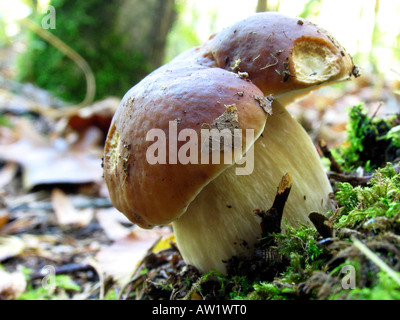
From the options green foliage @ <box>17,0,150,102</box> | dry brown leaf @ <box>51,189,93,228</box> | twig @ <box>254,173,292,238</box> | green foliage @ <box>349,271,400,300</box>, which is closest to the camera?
green foliage @ <box>349,271,400,300</box>

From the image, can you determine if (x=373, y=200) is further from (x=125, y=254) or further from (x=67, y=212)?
(x=67, y=212)

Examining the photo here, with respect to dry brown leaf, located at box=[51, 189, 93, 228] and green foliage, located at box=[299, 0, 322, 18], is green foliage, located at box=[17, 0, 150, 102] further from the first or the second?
green foliage, located at box=[299, 0, 322, 18]

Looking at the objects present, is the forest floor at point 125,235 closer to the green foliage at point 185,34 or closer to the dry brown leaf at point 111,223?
the dry brown leaf at point 111,223

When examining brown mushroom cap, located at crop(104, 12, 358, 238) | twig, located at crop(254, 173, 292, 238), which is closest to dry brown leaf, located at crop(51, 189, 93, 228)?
brown mushroom cap, located at crop(104, 12, 358, 238)

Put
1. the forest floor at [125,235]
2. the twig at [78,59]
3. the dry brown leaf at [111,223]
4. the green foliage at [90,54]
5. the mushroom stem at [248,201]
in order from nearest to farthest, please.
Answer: the forest floor at [125,235] → the mushroom stem at [248,201] → the dry brown leaf at [111,223] → the twig at [78,59] → the green foliage at [90,54]

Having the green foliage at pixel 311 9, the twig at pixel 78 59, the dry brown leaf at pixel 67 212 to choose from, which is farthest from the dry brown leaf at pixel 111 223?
the twig at pixel 78 59

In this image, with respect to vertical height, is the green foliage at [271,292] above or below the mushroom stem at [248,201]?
below

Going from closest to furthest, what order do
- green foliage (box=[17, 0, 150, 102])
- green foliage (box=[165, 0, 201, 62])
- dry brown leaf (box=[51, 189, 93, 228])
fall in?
1. dry brown leaf (box=[51, 189, 93, 228])
2. green foliage (box=[17, 0, 150, 102])
3. green foliage (box=[165, 0, 201, 62])
